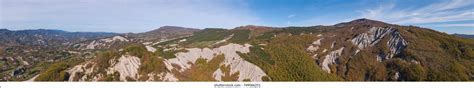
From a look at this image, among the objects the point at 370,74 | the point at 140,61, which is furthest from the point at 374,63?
the point at 140,61

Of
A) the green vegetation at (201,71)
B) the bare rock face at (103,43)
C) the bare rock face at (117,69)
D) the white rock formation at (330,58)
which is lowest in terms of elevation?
the bare rock face at (103,43)

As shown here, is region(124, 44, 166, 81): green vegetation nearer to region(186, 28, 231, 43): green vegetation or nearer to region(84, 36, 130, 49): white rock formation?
region(186, 28, 231, 43): green vegetation

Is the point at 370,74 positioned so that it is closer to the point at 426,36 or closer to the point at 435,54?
the point at 435,54

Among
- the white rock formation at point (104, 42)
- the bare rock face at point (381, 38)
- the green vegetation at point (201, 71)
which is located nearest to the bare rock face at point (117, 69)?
the green vegetation at point (201, 71)

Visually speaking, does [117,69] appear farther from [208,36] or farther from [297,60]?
[208,36]

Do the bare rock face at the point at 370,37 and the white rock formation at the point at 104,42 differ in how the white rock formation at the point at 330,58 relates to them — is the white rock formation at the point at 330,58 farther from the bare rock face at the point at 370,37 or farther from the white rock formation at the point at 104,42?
the white rock formation at the point at 104,42

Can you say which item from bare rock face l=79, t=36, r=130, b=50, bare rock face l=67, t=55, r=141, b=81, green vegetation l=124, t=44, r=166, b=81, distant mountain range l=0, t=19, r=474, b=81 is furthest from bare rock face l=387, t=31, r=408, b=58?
bare rock face l=79, t=36, r=130, b=50
